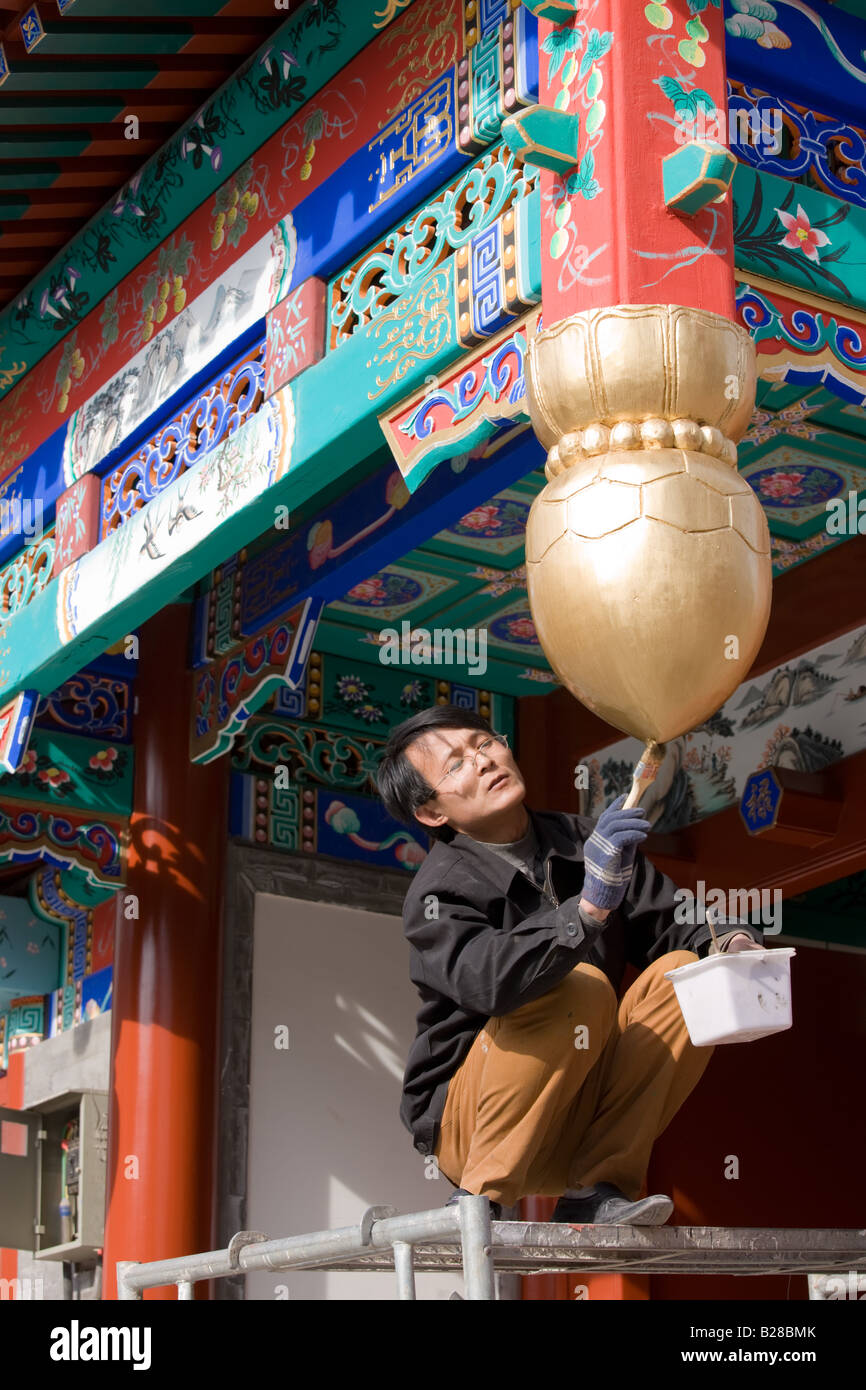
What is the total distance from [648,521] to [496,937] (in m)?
0.64

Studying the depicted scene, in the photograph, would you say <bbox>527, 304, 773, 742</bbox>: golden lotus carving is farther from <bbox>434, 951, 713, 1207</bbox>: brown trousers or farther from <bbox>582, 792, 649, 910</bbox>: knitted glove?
<bbox>434, 951, 713, 1207</bbox>: brown trousers

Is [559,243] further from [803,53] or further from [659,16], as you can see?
[803,53]

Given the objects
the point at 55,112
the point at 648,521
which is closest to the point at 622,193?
the point at 648,521

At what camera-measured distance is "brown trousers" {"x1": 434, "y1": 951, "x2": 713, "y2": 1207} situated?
2.58 m

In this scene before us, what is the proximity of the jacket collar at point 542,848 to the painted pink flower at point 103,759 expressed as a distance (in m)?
2.67

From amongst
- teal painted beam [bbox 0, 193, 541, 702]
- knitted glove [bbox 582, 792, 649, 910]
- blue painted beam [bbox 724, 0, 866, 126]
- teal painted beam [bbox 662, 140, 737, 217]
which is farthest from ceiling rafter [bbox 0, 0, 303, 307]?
knitted glove [bbox 582, 792, 649, 910]

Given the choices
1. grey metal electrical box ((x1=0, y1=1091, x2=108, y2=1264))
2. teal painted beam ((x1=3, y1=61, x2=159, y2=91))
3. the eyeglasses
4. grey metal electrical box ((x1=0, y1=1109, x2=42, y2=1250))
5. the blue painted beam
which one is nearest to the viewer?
the eyeglasses

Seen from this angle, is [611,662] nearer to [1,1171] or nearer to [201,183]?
[201,183]

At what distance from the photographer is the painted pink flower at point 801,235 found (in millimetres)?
3068

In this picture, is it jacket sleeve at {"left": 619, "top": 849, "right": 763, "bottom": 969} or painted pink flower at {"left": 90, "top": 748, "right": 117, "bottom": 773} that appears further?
painted pink flower at {"left": 90, "top": 748, "right": 117, "bottom": 773}

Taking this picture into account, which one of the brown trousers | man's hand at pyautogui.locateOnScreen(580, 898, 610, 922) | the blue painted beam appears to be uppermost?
the blue painted beam

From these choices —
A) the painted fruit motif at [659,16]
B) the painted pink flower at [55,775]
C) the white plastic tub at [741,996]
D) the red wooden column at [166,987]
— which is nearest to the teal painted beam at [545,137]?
the painted fruit motif at [659,16]

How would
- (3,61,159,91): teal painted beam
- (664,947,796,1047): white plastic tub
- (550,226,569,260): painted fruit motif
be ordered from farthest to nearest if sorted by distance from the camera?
(3,61,159,91): teal painted beam
(550,226,569,260): painted fruit motif
(664,947,796,1047): white plastic tub
